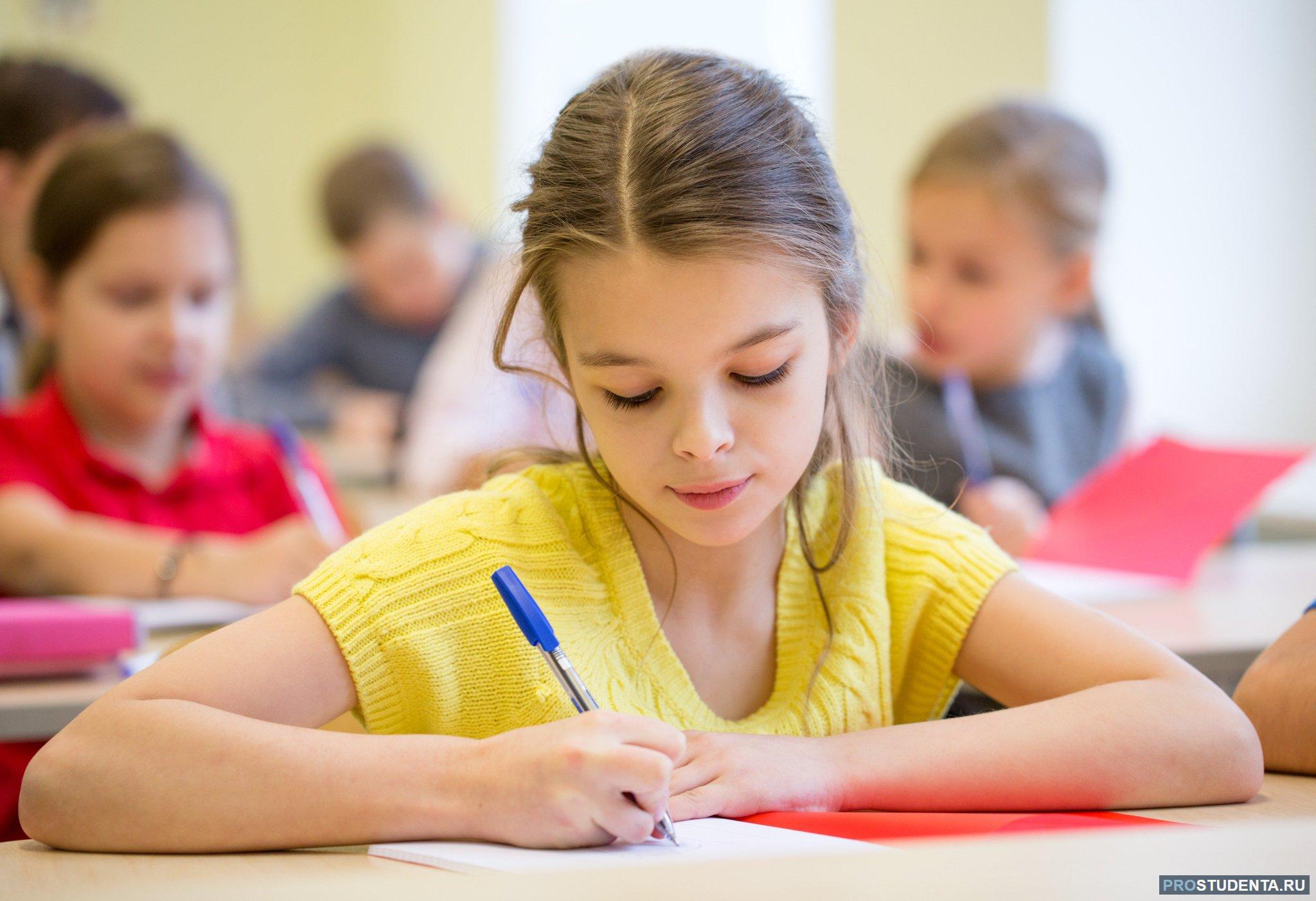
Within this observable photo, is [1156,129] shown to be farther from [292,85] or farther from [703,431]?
[292,85]

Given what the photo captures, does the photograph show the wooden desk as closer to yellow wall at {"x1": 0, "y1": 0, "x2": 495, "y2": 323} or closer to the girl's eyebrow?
the girl's eyebrow

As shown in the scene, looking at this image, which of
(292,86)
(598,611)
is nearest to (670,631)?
(598,611)

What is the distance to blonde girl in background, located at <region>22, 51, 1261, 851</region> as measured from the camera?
712mm

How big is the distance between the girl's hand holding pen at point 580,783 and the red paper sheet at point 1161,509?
38.5 inches

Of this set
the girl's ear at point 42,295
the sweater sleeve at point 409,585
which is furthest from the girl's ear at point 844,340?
the girl's ear at point 42,295

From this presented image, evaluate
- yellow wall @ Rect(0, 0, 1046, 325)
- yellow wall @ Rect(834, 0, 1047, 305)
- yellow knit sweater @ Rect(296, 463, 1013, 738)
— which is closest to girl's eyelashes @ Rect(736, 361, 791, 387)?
yellow knit sweater @ Rect(296, 463, 1013, 738)

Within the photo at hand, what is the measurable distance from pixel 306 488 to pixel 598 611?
2.79 feet

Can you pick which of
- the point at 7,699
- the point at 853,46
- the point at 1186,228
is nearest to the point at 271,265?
the point at 853,46

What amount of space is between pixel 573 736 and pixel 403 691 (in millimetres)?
206

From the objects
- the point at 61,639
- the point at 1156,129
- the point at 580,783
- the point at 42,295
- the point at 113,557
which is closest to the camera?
the point at 580,783

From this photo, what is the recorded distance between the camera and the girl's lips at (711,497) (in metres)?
0.84

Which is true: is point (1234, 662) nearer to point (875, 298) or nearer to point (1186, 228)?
point (875, 298)

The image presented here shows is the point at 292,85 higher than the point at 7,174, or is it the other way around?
the point at 292,85

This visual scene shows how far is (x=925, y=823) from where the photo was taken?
75cm
